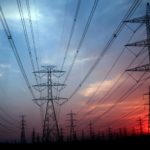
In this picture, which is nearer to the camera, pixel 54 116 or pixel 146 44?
pixel 146 44

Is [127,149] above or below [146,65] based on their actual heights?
below

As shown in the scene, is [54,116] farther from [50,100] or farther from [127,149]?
[127,149]

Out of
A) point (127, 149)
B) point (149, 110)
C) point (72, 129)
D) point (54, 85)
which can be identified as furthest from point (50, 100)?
point (72, 129)

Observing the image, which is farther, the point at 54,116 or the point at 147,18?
the point at 54,116

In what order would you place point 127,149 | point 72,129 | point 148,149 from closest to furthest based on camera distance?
point 148,149
point 127,149
point 72,129

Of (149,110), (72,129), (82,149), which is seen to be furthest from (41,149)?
(72,129)

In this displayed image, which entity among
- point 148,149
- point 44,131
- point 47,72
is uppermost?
point 47,72

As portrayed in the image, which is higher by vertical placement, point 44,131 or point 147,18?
point 147,18

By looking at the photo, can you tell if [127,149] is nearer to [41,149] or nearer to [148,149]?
[148,149]

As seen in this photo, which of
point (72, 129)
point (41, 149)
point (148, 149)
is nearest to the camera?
point (148, 149)
